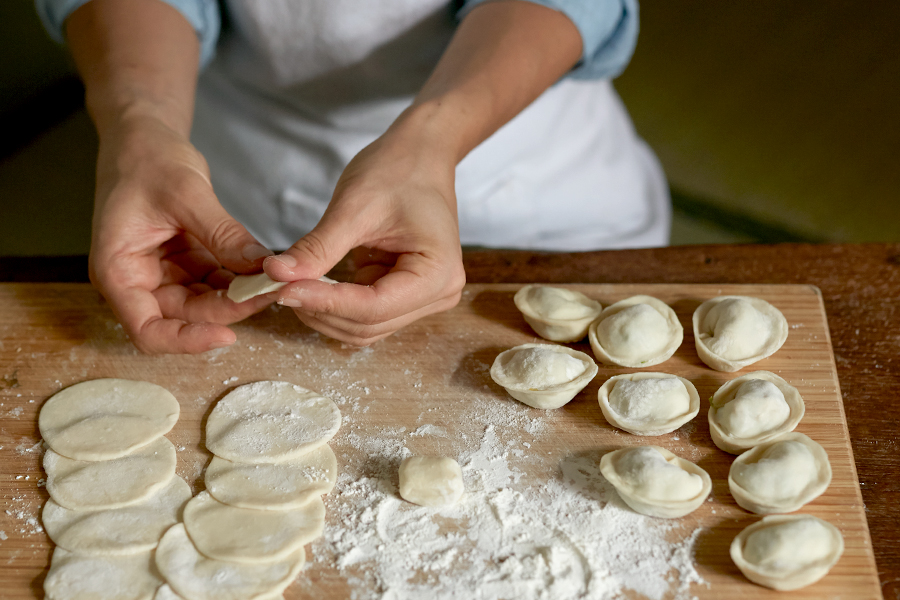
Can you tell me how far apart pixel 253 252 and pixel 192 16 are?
69 centimetres

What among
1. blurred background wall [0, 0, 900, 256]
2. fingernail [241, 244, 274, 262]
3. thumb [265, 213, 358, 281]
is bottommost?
blurred background wall [0, 0, 900, 256]

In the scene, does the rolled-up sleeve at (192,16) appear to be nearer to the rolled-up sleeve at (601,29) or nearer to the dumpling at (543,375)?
the rolled-up sleeve at (601,29)

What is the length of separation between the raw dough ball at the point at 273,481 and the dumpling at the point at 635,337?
530 mm

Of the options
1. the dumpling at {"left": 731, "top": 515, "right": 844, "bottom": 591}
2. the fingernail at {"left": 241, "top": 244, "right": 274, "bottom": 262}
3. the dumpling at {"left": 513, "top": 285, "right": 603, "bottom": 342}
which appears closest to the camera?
the dumpling at {"left": 731, "top": 515, "right": 844, "bottom": 591}

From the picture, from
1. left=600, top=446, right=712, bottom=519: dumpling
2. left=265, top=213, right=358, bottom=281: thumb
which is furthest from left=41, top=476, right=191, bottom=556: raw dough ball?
left=600, top=446, right=712, bottom=519: dumpling

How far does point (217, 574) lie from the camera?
952mm

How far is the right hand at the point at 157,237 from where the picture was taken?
1.20m

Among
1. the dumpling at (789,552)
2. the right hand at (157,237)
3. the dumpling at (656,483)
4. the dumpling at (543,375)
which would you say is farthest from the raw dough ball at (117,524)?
the dumpling at (789,552)

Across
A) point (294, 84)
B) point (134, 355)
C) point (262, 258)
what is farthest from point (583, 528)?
point (294, 84)

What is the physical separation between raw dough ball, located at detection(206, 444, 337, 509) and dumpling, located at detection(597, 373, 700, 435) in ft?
1.57

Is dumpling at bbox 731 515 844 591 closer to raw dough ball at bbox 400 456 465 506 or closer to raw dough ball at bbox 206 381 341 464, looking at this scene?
raw dough ball at bbox 400 456 465 506

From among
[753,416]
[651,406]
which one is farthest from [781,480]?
[651,406]

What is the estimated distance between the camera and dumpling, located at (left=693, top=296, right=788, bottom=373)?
1.22 metres

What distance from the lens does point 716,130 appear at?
2.73 metres
